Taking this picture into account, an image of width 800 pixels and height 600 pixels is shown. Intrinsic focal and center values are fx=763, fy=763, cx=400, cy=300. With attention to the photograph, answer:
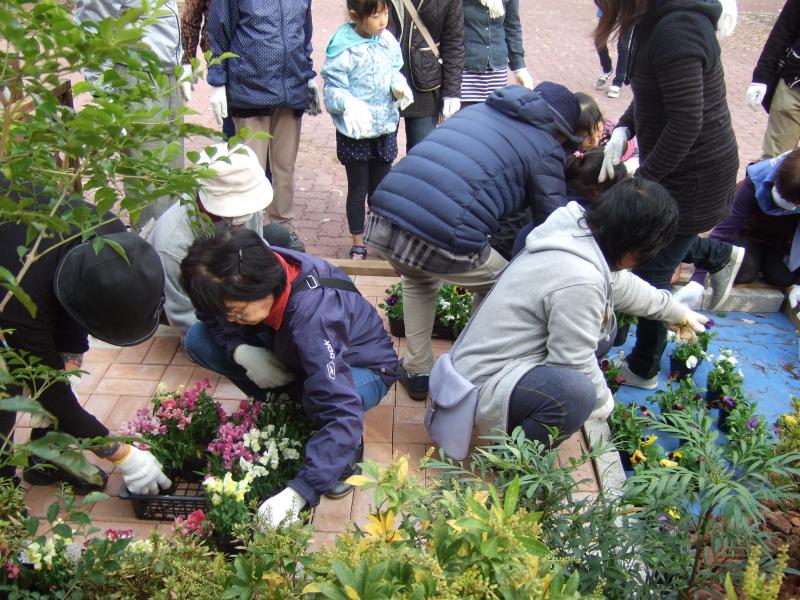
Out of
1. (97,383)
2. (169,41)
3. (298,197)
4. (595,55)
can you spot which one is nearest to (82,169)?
(97,383)

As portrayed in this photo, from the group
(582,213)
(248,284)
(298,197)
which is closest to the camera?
(248,284)

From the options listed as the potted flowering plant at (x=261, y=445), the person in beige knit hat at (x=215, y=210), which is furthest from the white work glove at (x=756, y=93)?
the potted flowering plant at (x=261, y=445)

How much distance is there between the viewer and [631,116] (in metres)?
3.83

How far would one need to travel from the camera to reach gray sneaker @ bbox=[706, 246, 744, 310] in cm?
425

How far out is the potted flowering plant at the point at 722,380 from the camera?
3645 mm

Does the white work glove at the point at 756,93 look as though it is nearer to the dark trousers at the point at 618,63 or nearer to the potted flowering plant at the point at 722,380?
the potted flowering plant at the point at 722,380

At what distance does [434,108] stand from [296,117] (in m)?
0.91

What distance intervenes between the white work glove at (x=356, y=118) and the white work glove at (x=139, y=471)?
2.39m

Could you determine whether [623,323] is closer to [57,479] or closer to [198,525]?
[198,525]

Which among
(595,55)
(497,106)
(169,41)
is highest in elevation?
A: (497,106)

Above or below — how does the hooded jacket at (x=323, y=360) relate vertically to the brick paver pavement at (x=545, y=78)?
above

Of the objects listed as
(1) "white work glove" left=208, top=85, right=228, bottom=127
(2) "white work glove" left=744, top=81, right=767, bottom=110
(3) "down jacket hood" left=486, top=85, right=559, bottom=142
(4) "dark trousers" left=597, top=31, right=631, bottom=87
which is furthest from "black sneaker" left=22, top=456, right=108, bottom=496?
(4) "dark trousers" left=597, top=31, right=631, bottom=87

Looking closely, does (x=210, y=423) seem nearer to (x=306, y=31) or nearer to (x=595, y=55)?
(x=306, y=31)

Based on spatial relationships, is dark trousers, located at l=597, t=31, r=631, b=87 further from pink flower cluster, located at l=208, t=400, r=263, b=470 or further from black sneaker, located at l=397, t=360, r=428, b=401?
pink flower cluster, located at l=208, t=400, r=263, b=470
